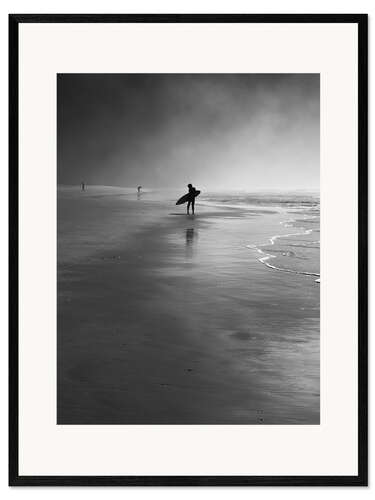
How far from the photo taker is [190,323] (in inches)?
195

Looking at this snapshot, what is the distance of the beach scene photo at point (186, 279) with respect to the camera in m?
4.06

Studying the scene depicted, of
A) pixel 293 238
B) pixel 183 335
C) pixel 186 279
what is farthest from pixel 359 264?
pixel 293 238

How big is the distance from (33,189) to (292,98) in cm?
191

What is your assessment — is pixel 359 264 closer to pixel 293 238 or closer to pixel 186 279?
pixel 186 279

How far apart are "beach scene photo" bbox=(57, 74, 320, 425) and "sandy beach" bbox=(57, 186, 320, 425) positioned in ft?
0.04

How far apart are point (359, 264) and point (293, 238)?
407 centimetres

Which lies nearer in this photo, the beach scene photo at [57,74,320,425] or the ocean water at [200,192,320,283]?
the beach scene photo at [57,74,320,425]

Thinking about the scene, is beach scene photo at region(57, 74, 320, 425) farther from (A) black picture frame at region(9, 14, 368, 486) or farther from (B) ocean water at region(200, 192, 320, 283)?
(A) black picture frame at region(9, 14, 368, 486)

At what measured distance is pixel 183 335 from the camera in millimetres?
4738

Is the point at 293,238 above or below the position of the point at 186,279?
above

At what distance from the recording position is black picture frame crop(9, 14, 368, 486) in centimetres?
404

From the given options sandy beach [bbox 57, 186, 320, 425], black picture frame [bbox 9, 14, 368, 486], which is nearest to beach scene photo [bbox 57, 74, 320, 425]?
sandy beach [bbox 57, 186, 320, 425]

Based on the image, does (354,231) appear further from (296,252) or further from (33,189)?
(296,252)
